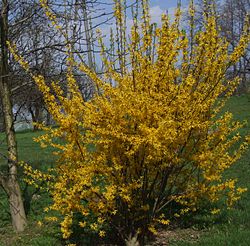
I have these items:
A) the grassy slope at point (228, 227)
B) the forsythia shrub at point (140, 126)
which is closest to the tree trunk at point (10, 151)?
the forsythia shrub at point (140, 126)

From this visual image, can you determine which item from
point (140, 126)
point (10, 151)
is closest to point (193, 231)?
point (140, 126)

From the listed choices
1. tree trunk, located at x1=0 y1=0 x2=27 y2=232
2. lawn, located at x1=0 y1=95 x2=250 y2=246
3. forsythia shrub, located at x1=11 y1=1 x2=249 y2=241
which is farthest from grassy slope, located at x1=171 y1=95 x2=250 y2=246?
tree trunk, located at x1=0 y1=0 x2=27 y2=232

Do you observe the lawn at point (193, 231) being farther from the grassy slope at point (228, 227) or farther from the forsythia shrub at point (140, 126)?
the forsythia shrub at point (140, 126)

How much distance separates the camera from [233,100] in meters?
23.8

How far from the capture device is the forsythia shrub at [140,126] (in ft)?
14.3

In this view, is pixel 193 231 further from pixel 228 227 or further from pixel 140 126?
pixel 140 126

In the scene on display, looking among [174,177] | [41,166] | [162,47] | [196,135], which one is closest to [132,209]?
[174,177]

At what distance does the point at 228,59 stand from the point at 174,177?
1.51m

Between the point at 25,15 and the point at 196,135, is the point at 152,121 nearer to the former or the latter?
the point at 196,135

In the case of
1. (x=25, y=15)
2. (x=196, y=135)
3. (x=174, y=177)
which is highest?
(x=25, y=15)

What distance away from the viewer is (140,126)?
4180 mm

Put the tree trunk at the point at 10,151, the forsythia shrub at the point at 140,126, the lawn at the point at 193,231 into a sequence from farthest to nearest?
the tree trunk at the point at 10,151 < the lawn at the point at 193,231 < the forsythia shrub at the point at 140,126

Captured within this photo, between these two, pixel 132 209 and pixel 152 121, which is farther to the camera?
pixel 132 209

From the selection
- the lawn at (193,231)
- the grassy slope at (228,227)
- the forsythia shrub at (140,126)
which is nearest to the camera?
the forsythia shrub at (140,126)
